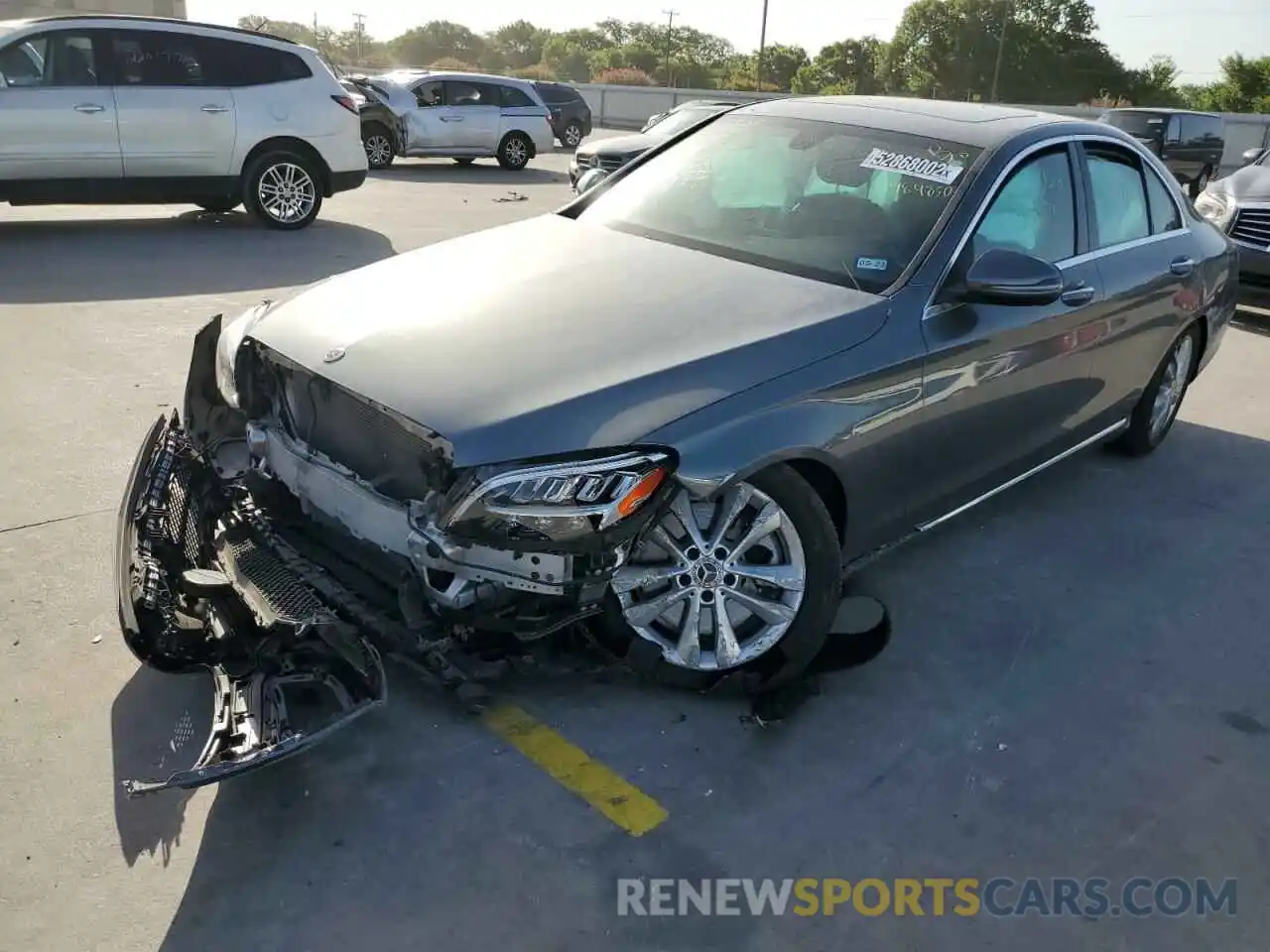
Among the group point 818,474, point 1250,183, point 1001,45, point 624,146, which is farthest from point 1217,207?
point 1001,45

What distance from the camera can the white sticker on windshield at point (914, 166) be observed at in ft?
12.7

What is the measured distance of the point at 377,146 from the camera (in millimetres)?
17500

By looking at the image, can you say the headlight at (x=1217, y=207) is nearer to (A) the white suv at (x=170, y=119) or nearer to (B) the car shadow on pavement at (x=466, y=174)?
(A) the white suv at (x=170, y=119)

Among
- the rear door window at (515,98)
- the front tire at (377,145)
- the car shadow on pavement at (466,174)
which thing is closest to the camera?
the car shadow on pavement at (466,174)

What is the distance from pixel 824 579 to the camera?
127 inches

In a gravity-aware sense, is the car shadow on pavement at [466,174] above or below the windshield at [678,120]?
below

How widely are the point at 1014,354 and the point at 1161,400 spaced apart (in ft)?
7.07

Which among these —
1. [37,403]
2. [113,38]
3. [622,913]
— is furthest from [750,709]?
[113,38]

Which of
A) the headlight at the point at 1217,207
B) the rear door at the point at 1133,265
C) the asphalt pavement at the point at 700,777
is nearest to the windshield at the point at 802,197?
the rear door at the point at 1133,265

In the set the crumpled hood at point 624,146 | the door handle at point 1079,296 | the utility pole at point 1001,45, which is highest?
the utility pole at point 1001,45

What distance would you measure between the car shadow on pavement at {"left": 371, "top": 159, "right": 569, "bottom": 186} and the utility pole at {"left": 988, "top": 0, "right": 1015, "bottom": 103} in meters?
54.8

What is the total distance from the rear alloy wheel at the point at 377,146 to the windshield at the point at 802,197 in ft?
46.3

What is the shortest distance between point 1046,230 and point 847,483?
167 centimetres

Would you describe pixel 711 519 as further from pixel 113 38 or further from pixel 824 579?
pixel 113 38
